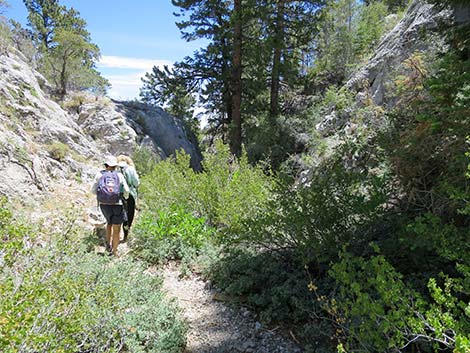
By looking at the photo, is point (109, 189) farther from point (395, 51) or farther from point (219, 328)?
point (395, 51)

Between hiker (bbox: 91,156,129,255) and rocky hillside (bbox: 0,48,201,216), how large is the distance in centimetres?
169

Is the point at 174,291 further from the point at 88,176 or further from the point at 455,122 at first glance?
the point at 88,176

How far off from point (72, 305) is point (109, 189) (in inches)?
117

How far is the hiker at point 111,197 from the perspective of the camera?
496 cm

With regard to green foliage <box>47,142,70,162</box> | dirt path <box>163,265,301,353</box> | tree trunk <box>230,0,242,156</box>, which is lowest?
dirt path <box>163,265,301,353</box>

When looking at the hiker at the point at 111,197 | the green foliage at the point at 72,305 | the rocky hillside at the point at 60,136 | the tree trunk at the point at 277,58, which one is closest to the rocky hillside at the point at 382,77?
the tree trunk at the point at 277,58

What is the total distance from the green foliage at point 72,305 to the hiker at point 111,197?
891 millimetres

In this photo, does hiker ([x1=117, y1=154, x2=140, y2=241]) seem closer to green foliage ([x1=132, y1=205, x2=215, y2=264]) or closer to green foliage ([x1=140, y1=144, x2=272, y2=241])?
green foliage ([x1=132, y1=205, x2=215, y2=264])

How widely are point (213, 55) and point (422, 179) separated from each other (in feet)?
38.0

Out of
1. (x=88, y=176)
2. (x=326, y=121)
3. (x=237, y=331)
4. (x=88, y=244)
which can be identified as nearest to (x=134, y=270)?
(x=88, y=244)

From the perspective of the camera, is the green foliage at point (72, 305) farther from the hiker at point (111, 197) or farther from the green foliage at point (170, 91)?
the green foliage at point (170, 91)

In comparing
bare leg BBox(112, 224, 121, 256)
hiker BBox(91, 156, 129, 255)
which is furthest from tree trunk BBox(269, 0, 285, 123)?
bare leg BBox(112, 224, 121, 256)

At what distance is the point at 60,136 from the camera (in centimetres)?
876

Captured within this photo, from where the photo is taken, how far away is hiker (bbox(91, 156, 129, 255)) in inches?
195
